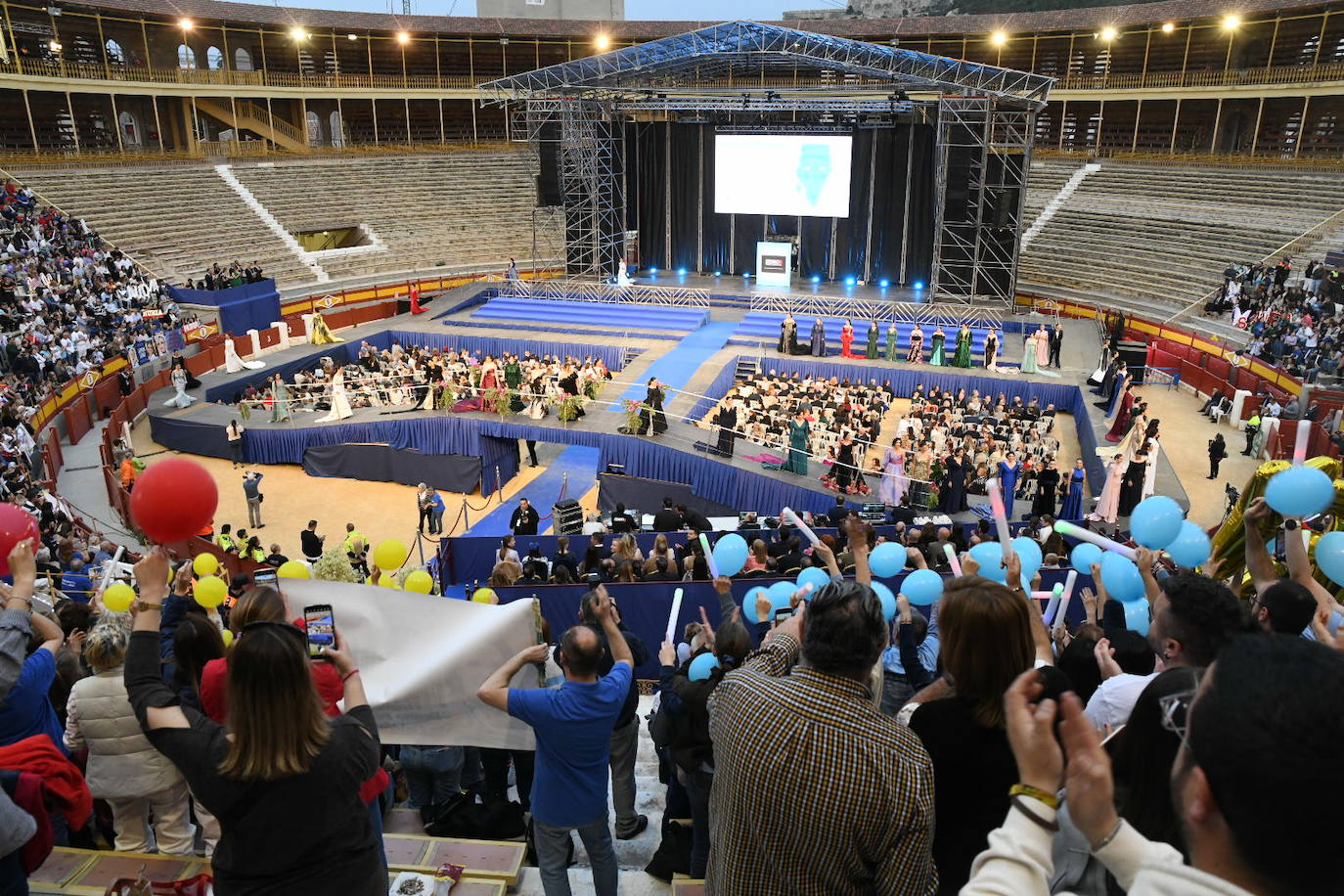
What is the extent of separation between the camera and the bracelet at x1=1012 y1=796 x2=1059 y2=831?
5.62 feet

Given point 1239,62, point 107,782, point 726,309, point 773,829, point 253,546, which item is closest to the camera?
point 773,829

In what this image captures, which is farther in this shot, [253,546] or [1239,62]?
[1239,62]

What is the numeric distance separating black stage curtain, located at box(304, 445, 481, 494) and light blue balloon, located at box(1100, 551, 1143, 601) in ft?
50.4

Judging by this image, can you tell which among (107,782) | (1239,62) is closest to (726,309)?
(1239,62)

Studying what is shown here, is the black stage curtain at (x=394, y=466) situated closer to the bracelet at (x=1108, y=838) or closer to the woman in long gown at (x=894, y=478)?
the woman in long gown at (x=894, y=478)

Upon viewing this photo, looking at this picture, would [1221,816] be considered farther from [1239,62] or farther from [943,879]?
[1239,62]

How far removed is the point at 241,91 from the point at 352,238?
6.74 m

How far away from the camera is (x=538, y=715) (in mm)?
3854

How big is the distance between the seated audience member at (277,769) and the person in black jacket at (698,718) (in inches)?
65.6

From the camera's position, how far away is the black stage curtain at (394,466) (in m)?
19.2

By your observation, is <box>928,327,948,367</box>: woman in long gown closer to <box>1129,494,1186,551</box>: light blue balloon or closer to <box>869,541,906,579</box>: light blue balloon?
<box>869,541,906,579</box>: light blue balloon

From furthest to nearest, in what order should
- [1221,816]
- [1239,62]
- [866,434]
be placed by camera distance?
[1239,62] < [866,434] < [1221,816]

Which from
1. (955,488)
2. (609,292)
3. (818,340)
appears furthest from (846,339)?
(955,488)

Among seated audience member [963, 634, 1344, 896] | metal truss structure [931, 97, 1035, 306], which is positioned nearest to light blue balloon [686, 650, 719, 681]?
seated audience member [963, 634, 1344, 896]
